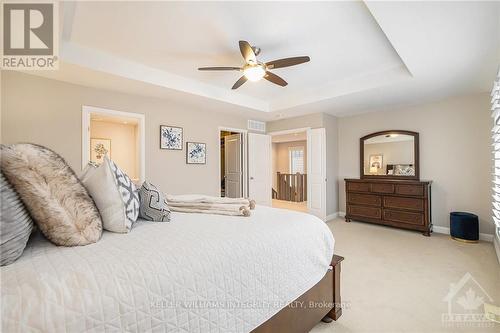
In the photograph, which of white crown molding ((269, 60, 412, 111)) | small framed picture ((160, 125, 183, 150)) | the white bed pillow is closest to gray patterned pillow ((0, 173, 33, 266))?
the white bed pillow

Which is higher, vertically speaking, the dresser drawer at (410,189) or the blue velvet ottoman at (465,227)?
the dresser drawer at (410,189)

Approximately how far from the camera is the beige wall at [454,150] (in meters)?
3.48

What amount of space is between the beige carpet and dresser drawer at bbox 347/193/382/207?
0.65 meters

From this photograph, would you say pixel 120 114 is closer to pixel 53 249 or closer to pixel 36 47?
pixel 36 47

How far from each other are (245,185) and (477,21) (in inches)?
165

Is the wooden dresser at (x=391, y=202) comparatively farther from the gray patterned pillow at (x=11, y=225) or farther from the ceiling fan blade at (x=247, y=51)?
the gray patterned pillow at (x=11, y=225)

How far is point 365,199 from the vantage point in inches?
171

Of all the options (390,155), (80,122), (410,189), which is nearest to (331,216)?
(410,189)

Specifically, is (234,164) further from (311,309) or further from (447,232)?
(447,232)

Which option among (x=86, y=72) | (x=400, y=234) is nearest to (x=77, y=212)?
(x=86, y=72)

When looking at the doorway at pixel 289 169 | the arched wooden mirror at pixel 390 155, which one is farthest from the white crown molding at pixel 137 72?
the doorway at pixel 289 169

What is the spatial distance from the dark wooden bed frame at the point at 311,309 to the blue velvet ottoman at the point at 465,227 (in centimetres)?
301

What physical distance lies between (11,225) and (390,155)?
523 centimetres

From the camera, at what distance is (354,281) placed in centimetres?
222
